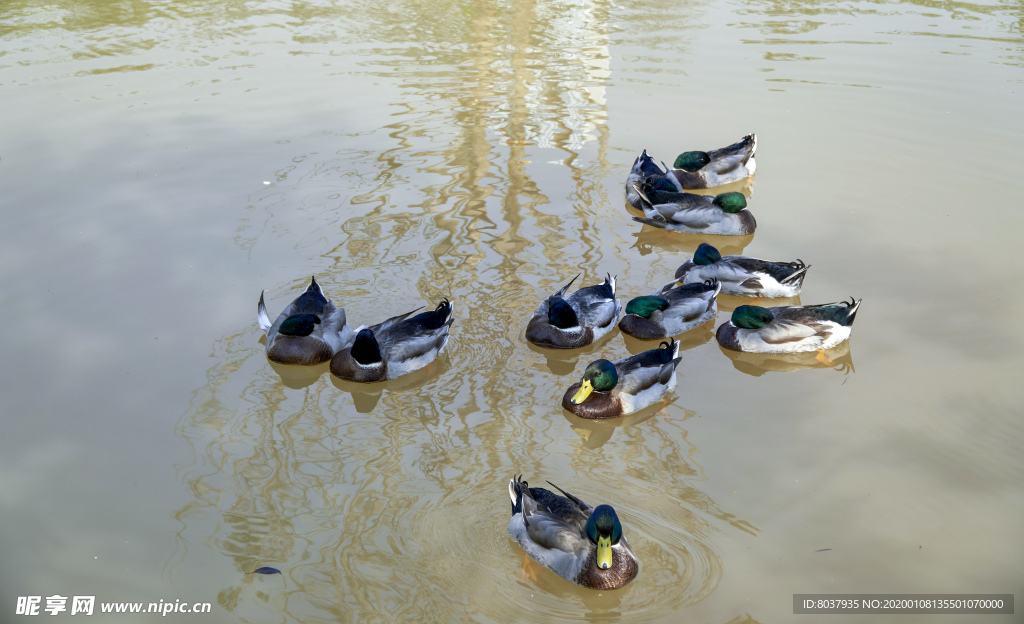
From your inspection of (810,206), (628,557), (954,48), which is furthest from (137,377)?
(954,48)

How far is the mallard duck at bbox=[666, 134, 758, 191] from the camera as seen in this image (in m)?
10.7

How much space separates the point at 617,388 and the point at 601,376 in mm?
264

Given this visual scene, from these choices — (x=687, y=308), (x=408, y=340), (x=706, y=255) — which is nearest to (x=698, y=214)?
(x=706, y=255)

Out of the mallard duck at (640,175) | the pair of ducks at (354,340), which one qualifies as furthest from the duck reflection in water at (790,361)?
the mallard duck at (640,175)

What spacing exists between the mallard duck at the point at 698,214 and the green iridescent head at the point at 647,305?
220cm

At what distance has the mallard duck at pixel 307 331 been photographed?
23.5ft

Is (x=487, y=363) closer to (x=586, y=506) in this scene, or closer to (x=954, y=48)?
(x=586, y=506)

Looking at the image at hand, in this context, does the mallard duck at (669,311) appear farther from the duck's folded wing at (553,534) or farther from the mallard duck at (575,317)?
the duck's folded wing at (553,534)

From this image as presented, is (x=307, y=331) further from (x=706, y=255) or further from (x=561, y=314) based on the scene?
(x=706, y=255)

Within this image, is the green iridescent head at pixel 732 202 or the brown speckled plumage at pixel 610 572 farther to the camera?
the green iridescent head at pixel 732 202

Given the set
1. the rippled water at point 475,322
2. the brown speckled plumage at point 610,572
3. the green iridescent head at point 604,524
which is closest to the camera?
the green iridescent head at point 604,524

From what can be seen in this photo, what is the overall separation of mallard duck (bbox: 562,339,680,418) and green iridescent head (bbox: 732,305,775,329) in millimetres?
1052

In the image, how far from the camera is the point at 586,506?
5242 millimetres

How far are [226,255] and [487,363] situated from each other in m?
3.37
